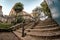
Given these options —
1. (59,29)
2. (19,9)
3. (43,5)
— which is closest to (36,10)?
(19,9)

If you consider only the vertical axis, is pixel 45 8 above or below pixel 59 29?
above

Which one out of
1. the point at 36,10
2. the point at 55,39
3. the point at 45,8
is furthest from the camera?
the point at 36,10

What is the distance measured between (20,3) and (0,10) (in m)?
3.87

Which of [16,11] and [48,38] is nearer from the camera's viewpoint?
[48,38]

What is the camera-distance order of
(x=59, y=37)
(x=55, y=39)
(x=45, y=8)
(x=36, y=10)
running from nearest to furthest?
→ (x=55, y=39) → (x=59, y=37) → (x=45, y=8) → (x=36, y=10)

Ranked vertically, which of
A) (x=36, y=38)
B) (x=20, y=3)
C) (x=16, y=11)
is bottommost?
(x=36, y=38)

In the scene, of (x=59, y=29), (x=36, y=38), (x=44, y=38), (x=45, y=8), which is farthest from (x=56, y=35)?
(x=45, y=8)

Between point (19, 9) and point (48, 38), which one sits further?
point (19, 9)

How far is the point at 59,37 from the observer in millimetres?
4375

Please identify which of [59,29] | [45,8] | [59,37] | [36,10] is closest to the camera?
[59,37]

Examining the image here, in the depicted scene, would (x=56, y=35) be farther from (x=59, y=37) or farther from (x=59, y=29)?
(x=59, y=29)

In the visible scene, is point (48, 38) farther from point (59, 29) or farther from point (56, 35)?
point (59, 29)

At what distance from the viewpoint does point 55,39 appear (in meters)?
4.10

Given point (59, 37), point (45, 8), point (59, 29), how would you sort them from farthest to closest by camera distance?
point (45, 8) → point (59, 29) → point (59, 37)
